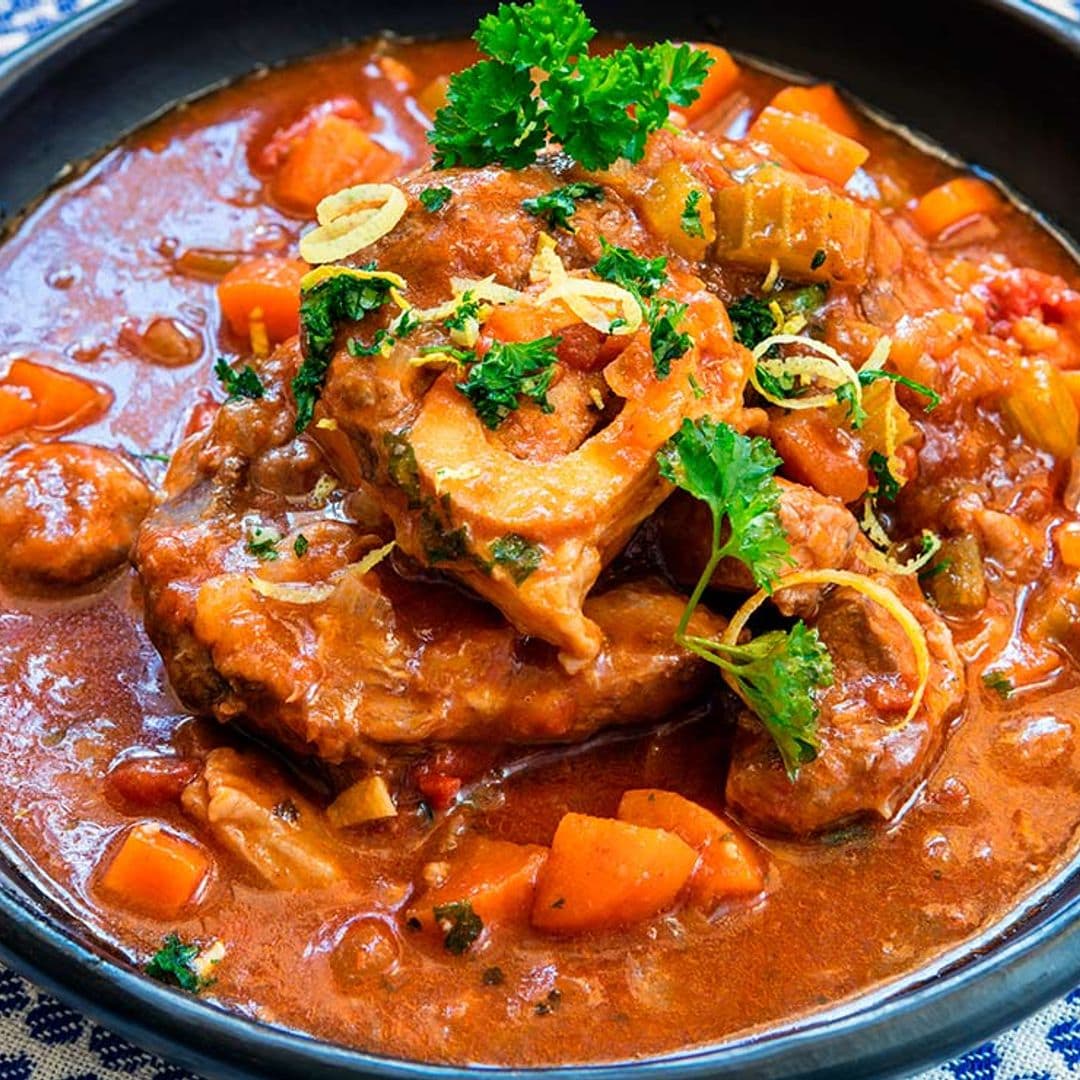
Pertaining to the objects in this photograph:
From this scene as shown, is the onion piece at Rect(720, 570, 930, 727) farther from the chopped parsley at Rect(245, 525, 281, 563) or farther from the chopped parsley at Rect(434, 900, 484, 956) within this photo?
the chopped parsley at Rect(245, 525, 281, 563)

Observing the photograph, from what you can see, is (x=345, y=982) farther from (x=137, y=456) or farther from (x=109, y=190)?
(x=109, y=190)

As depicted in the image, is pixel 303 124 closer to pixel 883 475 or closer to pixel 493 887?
pixel 883 475

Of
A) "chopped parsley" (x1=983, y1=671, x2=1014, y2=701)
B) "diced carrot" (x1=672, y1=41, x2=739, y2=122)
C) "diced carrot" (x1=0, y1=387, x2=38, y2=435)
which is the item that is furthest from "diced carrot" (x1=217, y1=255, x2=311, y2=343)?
"chopped parsley" (x1=983, y1=671, x2=1014, y2=701)

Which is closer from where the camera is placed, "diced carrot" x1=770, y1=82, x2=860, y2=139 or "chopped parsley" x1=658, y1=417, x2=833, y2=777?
"chopped parsley" x1=658, y1=417, x2=833, y2=777

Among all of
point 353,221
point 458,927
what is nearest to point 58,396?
point 353,221

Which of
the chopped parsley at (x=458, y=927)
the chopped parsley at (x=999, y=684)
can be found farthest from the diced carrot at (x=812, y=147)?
the chopped parsley at (x=458, y=927)

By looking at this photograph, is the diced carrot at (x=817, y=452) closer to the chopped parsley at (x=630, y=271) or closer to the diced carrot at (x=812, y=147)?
the chopped parsley at (x=630, y=271)
